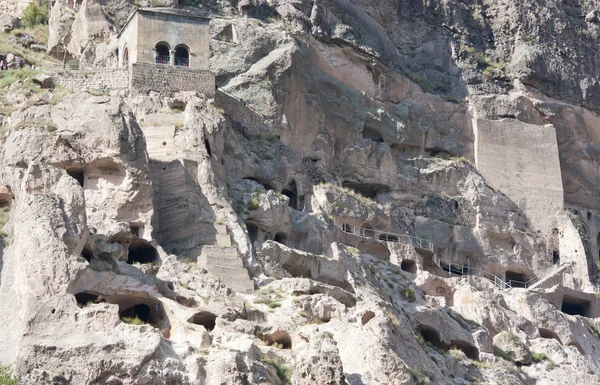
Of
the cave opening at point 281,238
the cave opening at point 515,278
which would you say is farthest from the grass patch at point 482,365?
the cave opening at point 515,278

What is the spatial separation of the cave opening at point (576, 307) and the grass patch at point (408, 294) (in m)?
10.0

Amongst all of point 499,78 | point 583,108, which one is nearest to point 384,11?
point 499,78

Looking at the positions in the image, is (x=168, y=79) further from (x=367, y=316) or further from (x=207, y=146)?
(x=367, y=316)

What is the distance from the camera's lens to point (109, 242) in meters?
39.8

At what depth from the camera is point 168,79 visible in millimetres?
49250

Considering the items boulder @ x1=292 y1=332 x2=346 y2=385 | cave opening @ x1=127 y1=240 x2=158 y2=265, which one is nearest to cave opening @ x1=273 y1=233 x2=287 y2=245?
cave opening @ x1=127 y1=240 x2=158 y2=265

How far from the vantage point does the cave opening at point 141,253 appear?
4134 cm

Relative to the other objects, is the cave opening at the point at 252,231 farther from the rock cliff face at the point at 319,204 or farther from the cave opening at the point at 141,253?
the cave opening at the point at 141,253

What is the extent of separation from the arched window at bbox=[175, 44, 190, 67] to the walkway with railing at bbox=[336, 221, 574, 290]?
26.5 ft

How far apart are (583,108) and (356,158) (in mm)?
14399

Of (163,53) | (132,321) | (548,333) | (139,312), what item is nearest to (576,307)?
(548,333)

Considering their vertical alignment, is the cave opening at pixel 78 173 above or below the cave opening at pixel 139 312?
above

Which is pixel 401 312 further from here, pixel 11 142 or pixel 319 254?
pixel 11 142

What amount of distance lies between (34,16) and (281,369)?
26.7 metres
